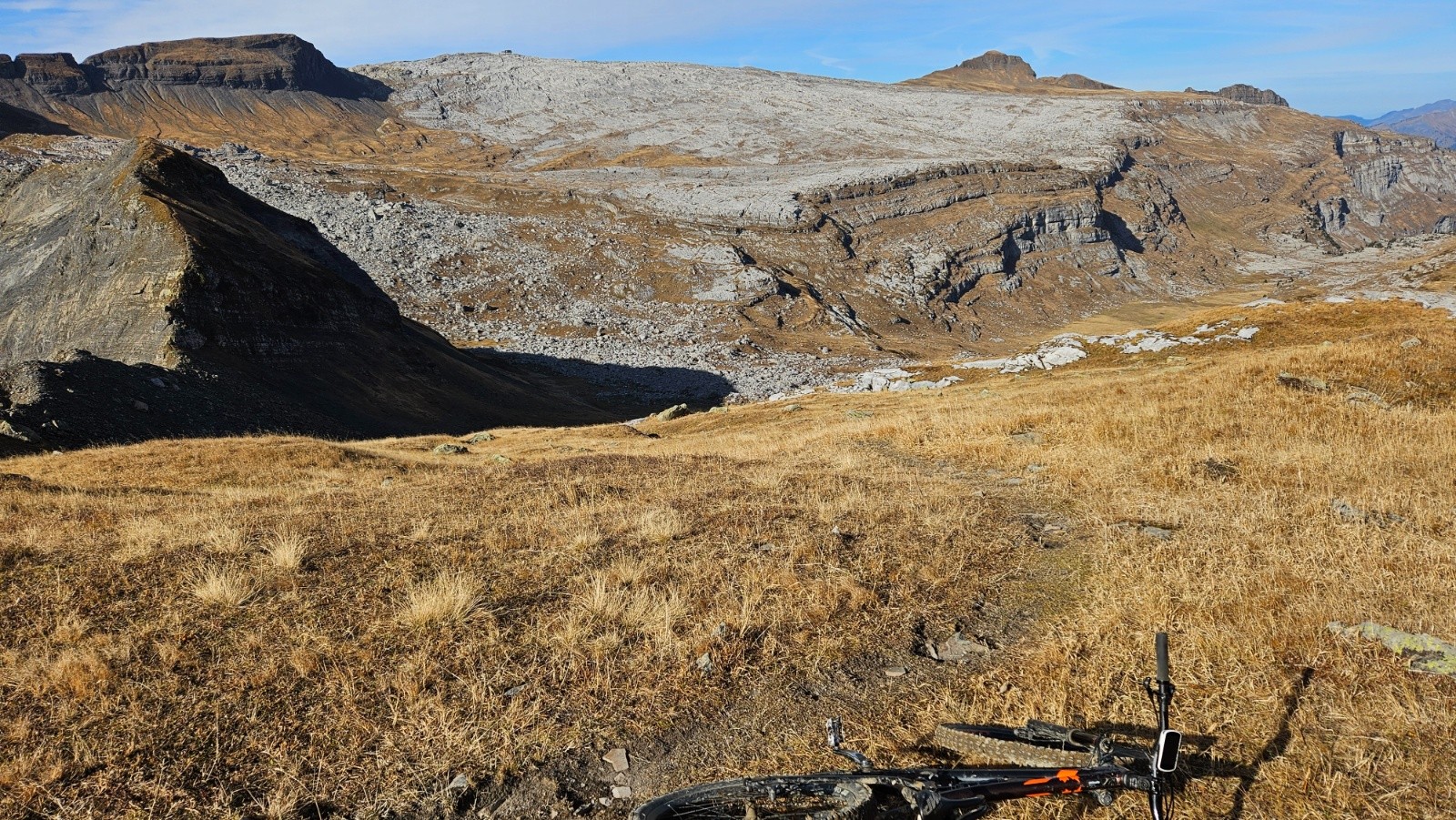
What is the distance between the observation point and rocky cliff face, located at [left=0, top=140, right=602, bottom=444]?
104ft

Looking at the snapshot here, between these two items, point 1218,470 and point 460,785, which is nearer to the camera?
point 460,785

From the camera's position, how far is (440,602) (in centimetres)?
688

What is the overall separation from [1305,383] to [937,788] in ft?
62.5

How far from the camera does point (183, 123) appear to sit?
15788cm

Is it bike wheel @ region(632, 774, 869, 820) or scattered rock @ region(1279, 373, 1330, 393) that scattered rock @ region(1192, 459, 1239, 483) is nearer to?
scattered rock @ region(1279, 373, 1330, 393)

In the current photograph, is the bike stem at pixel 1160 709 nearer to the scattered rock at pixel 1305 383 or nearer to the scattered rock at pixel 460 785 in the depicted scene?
the scattered rock at pixel 460 785

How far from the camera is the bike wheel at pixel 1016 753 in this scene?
4.82 meters

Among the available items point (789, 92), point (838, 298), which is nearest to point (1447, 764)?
point (838, 298)

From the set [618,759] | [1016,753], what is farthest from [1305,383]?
[618,759]

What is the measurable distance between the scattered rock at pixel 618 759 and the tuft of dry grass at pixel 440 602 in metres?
2.47

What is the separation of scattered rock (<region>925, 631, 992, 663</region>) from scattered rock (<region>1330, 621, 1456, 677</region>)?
3.01m

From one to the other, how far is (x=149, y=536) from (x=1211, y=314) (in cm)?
5836

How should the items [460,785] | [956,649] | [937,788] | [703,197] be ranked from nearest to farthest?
[937,788] < [460,785] < [956,649] < [703,197]

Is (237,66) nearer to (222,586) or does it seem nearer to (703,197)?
(703,197)
